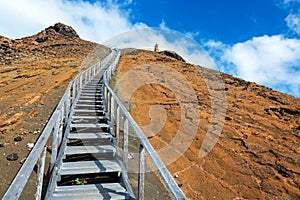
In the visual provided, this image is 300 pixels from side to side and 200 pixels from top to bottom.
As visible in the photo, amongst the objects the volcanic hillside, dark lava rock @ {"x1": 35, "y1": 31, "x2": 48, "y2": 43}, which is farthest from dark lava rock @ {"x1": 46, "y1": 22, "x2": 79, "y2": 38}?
the volcanic hillside

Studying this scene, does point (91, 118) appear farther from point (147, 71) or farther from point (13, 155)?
point (147, 71)

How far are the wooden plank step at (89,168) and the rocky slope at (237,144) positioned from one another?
2434 millimetres

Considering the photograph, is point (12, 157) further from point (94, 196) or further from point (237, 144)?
point (237, 144)

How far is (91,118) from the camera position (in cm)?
728

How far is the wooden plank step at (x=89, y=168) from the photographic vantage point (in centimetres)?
427

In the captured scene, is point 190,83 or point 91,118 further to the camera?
point 190,83

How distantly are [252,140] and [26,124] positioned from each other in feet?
23.6

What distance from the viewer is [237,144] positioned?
8445mm

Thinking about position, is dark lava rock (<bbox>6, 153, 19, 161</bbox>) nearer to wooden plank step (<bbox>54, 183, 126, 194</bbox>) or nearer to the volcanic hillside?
the volcanic hillside

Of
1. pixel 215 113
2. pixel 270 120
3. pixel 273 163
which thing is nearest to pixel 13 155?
pixel 273 163

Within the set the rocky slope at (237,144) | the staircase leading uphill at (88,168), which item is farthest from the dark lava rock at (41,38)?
the staircase leading uphill at (88,168)

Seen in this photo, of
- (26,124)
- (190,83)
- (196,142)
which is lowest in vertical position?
(196,142)

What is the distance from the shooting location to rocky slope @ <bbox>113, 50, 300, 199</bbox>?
6617mm

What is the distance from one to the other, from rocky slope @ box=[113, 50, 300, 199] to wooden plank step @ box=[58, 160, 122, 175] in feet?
7.98
